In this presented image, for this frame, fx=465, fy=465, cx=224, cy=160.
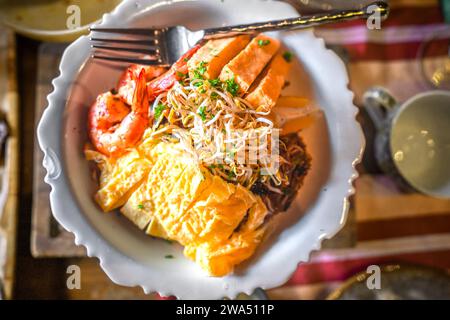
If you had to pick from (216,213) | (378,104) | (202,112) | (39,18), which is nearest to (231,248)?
(216,213)

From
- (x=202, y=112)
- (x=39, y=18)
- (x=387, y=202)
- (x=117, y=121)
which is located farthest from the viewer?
(x=387, y=202)

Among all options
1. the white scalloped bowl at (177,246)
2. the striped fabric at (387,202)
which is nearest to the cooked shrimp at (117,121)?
the white scalloped bowl at (177,246)

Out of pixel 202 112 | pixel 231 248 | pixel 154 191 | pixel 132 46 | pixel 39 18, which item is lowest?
pixel 231 248

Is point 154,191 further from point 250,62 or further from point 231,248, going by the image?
point 250,62

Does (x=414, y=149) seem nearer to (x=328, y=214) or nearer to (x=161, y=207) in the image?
(x=328, y=214)

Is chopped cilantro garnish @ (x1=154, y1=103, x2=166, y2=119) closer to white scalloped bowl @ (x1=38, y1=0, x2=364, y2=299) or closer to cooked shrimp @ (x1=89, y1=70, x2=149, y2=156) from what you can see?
cooked shrimp @ (x1=89, y1=70, x2=149, y2=156)

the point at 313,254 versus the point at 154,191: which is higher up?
the point at 154,191
